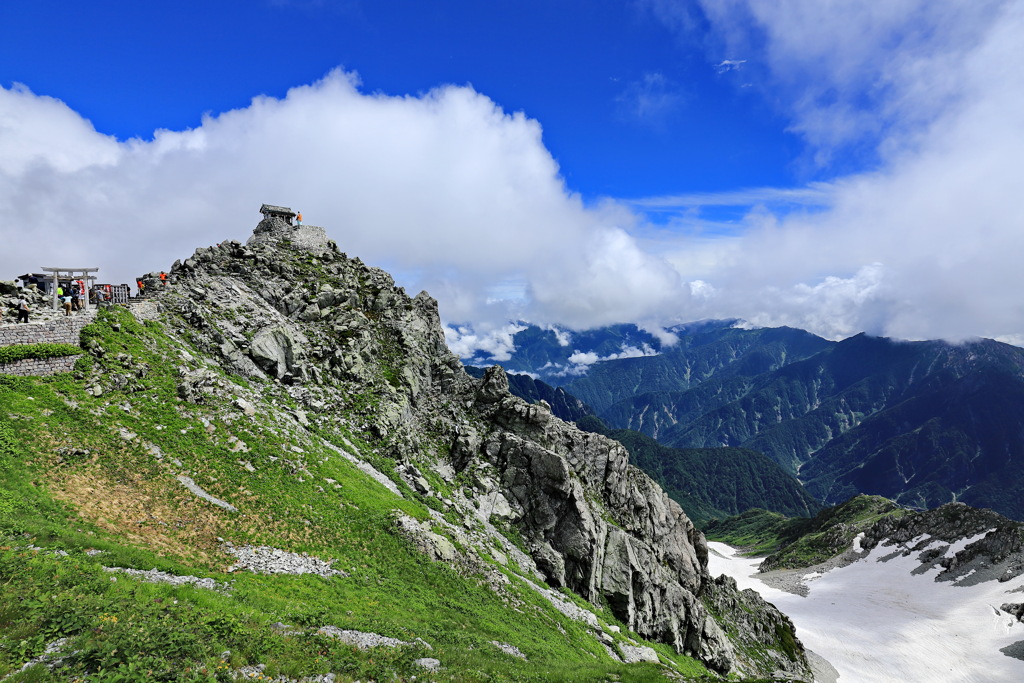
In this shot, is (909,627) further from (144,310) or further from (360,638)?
(144,310)

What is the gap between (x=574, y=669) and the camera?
105ft

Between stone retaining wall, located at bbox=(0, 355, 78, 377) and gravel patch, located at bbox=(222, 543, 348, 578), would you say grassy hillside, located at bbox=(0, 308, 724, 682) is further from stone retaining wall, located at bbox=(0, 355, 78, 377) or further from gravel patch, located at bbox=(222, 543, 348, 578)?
stone retaining wall, located at bbox=(0, 355, 78, 377)

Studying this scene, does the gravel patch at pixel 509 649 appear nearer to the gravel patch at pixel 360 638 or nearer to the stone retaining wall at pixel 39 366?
the gravel patch at pixel 360 638

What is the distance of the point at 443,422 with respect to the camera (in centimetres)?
6562

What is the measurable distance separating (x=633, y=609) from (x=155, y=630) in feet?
184

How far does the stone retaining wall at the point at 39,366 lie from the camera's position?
3400 centimetres

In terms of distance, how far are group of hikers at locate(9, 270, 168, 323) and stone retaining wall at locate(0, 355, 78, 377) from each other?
170 inches

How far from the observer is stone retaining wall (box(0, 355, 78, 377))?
3400 cm

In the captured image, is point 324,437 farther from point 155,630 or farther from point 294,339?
point 155,630

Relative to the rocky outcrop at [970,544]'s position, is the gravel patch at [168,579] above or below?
above

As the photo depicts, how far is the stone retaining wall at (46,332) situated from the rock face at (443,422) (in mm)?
12671

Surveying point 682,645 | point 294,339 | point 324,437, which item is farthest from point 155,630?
point 682,645

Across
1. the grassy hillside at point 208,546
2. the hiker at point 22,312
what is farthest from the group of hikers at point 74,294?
the grassy hillside at point 208,546

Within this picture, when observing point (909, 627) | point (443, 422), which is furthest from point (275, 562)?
point (909, 627)
